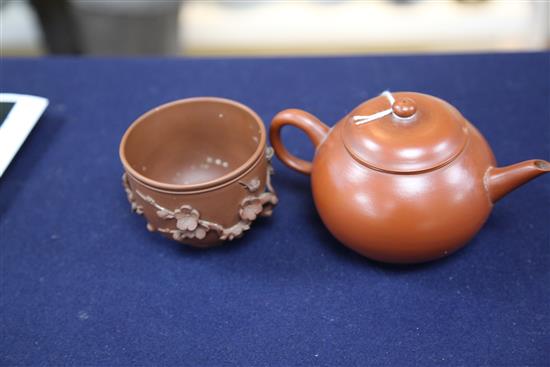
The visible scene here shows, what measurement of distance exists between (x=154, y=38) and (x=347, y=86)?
0.82m

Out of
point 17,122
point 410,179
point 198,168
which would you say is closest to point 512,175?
point 410,179

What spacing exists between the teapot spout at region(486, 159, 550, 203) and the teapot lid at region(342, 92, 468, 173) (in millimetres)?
59

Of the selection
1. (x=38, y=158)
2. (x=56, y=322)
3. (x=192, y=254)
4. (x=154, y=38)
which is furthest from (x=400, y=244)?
(x=154, y=38)

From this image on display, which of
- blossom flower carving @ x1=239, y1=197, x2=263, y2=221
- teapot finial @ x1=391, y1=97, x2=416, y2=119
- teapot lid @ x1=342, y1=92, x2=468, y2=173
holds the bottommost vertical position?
blossom flower carving @ x1=239, y1=197, x2=263, y2=221

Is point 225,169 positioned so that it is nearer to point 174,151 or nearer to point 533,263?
point 174,151

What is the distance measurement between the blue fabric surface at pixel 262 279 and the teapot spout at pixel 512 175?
0.41 feet

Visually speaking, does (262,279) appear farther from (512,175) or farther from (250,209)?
(512,175)

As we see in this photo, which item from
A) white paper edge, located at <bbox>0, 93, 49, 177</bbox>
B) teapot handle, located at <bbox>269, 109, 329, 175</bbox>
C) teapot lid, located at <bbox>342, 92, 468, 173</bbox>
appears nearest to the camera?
teapot lid, located at <bbox>342, 92, 468, 173</bbox>

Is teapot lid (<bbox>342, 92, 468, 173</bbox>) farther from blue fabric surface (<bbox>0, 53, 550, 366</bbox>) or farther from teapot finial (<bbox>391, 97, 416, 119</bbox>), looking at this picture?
blue fabric surface (<bbox>0, 53, 550, 366</bbox>)

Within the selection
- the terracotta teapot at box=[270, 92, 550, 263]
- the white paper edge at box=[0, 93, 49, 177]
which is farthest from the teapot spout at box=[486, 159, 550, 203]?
the white paper edge at box=[0, 93, 49, 177]

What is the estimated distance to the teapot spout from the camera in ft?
2.03

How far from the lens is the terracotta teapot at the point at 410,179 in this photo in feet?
1.98

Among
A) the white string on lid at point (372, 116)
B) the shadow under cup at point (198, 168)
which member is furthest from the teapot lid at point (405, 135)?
the shadow under cup at point (198, 168)

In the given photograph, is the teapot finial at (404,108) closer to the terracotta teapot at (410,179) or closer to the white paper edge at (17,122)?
the terracotta teapot at (410,179)
